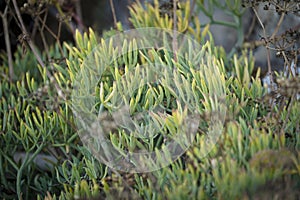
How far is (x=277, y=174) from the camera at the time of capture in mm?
1008

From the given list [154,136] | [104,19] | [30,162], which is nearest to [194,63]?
[154,136]

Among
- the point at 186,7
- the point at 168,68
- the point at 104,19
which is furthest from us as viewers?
the point at 104,19

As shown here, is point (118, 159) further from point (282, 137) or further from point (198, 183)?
point (282, 137)

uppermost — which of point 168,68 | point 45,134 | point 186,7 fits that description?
point 186,7

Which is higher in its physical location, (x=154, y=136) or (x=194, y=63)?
(x=194, y=63)

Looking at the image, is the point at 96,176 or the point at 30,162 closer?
the point at 96,176

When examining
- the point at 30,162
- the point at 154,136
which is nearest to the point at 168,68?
the point at 154,136

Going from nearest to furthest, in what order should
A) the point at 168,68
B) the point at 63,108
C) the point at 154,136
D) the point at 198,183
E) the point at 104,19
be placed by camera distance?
the point at 198,183, the point at 154,136, the point at 168,68, the point at 63,108, the point at 104,19

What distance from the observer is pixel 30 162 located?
1500mm

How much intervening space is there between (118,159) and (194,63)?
1.16 ft

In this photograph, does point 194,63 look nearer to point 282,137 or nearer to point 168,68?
point 168,68

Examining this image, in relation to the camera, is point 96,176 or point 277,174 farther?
point 96,176

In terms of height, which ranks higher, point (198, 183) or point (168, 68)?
point (168, 68)

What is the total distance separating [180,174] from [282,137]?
22 centimetres
